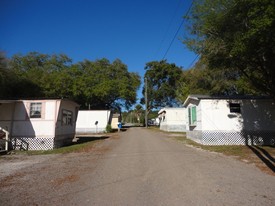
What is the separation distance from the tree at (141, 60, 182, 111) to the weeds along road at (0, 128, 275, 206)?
44066 mm

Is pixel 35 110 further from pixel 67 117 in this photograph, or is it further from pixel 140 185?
pixel 140 185

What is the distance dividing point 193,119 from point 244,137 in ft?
12.5

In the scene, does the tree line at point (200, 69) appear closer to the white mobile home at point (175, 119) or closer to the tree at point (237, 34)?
the tree at point (237, 34)

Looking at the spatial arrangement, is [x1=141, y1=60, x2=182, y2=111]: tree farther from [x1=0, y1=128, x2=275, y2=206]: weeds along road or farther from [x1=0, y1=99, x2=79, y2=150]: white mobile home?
[x1=0, y1=128, x2=275, y2=206]: weeds along road

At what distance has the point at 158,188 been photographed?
5219mm

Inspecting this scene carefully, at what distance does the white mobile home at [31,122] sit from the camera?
513 inches

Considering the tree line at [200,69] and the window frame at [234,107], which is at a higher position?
the tree line at [200,69]

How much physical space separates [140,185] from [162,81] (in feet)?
157

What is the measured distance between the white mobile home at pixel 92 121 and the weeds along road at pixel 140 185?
878 inches

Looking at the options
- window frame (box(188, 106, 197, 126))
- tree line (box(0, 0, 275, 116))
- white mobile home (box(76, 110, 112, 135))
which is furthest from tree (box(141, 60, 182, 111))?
window frame (box(188, 106, 197, 126))

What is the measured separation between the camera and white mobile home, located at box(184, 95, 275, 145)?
14.2 metres

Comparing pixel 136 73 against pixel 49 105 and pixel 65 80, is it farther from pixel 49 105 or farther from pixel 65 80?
pixel 49 105

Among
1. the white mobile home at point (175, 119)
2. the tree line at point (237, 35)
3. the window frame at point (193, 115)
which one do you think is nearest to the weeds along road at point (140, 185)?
the tree line at point (237, 35)

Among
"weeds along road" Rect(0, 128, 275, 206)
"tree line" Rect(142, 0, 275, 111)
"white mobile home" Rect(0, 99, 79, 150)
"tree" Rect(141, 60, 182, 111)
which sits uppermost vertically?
"tree" Rect(141, 60, 182, 111)
